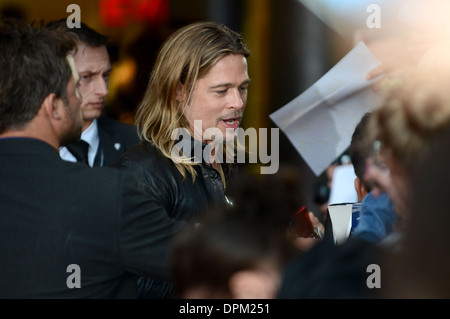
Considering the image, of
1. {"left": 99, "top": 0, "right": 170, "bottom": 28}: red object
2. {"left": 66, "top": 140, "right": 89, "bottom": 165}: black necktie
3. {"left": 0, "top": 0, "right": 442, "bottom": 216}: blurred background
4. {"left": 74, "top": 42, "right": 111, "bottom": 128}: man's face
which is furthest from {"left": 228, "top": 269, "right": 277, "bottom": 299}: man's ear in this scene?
{"left": 99, "top": 0, "right": 170, "bottom": 28}: red object

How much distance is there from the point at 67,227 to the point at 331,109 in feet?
4.35

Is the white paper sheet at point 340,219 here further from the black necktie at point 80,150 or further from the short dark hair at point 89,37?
the short dark hair at point 89,37

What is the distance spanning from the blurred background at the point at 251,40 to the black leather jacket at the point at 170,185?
175cm

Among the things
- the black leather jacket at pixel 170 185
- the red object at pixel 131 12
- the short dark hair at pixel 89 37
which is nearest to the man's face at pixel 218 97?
the black leather jacket at pixel 170 185

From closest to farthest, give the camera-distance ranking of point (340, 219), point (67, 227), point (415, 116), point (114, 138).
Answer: point (415, 116), point (67, 227), point (340, 219), point (114, 138)

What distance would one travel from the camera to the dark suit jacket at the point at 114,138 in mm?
3536

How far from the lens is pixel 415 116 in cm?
132

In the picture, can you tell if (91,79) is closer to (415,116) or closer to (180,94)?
(180,94)

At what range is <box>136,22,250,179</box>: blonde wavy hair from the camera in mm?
2639

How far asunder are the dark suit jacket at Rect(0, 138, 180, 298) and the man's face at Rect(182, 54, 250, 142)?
2.46 ft

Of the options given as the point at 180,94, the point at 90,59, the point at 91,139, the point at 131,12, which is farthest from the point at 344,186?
the point at 131,12

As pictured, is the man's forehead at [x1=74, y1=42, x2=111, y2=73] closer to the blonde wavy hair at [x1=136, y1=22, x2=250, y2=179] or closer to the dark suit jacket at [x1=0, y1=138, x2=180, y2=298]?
the blonde wavy hair at [x1=136, y1=22, x2=250, y2=179]
